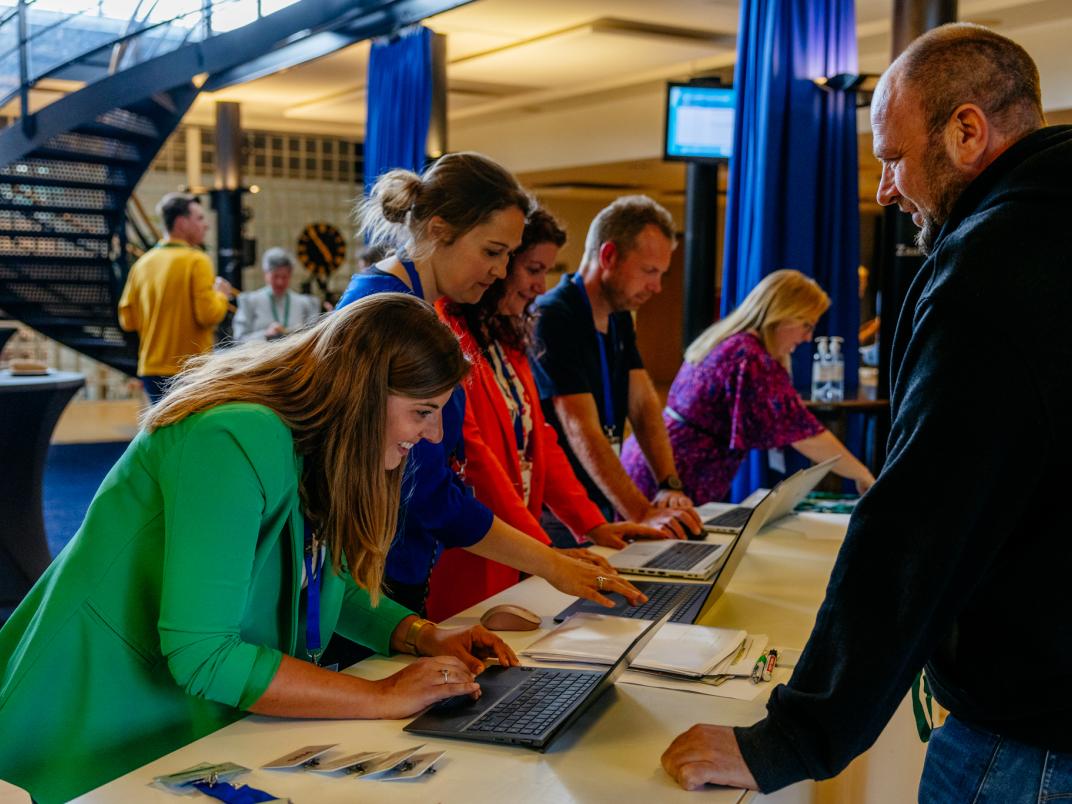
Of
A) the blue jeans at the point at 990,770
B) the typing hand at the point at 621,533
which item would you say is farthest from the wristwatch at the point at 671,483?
the blue jeans at the point at 990,770

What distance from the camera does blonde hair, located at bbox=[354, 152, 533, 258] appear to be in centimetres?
223

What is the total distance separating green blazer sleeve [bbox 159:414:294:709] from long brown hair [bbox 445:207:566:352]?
115cm

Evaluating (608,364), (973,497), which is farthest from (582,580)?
(608,364)

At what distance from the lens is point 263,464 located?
143 cm

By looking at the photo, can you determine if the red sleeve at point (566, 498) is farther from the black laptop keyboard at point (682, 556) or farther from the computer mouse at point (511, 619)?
the computer mouse at point (511, 619)

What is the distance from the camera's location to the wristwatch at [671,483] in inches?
126

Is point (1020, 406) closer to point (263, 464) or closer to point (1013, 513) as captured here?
point (1013, 513)

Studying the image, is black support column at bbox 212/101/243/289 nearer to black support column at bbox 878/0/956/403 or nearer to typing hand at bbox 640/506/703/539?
A: black support column at bbox 878/0/956/403

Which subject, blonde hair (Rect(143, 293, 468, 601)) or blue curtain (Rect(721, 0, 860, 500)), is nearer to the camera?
blonde hair (Rect(143, 293, 468, 601))

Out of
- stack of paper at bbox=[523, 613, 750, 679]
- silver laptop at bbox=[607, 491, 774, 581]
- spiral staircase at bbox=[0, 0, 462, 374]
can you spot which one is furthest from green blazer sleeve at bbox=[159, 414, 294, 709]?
spiral staircase at bbox=[0, 0, 462, 374]

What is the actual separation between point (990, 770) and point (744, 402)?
7.23 ft

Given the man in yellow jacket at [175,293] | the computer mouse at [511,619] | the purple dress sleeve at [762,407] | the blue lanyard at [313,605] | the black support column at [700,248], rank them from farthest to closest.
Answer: the black support column at [700,248]
the man in yellow jacket at [175,293]
the purple dress sleeve at [762,407]
the computer mouse at [511,619]
the blue lanyard at [313,605]

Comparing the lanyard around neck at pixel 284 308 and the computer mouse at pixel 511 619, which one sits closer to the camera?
the computer mouse at pixel 511 619

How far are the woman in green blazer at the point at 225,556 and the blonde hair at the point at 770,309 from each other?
6.70 feet
